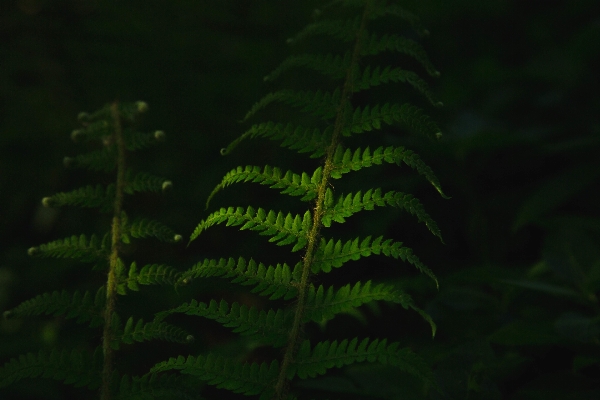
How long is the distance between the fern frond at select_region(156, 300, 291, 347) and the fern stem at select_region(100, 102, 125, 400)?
0.47ft

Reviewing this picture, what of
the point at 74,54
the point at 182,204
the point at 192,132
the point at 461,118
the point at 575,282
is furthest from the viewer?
the point at 74,54

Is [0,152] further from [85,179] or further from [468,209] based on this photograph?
[468,209]

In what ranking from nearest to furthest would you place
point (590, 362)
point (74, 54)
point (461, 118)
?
point (590, 362) → point (461, 118) → point (74, 54)

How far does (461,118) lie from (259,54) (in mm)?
1176

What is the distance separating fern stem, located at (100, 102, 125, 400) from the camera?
1192mm

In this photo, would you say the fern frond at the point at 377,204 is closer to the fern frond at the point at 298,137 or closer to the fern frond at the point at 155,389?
the fern frond at the point at 298,137

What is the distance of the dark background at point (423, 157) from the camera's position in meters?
1.67

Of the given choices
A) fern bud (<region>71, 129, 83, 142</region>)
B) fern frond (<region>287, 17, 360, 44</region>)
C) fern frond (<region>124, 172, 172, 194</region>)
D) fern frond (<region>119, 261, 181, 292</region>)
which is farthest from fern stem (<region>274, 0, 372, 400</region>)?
fern bud (<region>71, 129, 83, 142</region>)

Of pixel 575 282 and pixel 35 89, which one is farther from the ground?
pixel 35 89

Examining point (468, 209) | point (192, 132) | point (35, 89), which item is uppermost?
point (35, 89)

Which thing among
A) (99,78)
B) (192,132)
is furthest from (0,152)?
(192,132)

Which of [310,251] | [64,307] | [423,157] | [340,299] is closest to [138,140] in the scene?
[64,307]

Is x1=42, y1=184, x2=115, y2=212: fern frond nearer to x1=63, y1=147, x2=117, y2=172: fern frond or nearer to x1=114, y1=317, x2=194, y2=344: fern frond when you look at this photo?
x1=63, y1=147, x2=117, y2=172: fern frond

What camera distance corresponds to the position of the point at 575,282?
1736mm
